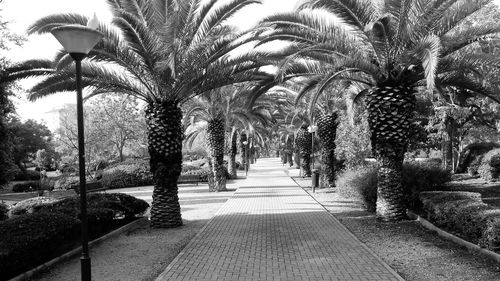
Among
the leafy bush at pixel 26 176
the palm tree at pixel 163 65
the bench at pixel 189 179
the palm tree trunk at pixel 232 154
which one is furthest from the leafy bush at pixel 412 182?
the leafy bush at pixel 26 176

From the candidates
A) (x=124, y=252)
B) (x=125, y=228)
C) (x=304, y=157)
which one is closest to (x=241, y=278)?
(x=124, y=252)

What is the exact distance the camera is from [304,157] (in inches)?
1265

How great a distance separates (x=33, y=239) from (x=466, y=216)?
305 inches

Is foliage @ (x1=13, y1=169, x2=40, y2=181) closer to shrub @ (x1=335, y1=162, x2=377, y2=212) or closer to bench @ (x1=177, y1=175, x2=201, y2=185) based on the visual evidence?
bench @ (x1=177, y1=175, x2=201, y2=185)

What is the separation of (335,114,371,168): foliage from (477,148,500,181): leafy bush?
5270mm

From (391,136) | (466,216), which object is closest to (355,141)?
(391,136)

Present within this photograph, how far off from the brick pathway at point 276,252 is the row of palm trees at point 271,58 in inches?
76.2

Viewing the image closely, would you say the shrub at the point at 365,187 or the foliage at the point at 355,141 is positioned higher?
the foliage at the point at 355,141

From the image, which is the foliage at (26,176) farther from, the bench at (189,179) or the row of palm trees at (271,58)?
the row of palm trees at (271,58)

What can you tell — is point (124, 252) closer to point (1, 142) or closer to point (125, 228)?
point (125, 228)

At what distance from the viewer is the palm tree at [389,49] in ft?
30.7

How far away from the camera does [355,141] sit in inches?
831

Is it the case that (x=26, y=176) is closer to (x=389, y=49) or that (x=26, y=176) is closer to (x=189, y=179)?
(x=189, y=179)

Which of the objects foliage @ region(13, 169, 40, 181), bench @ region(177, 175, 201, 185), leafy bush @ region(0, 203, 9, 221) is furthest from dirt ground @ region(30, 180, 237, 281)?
foliage @ region(13, 169, 40, 181)
